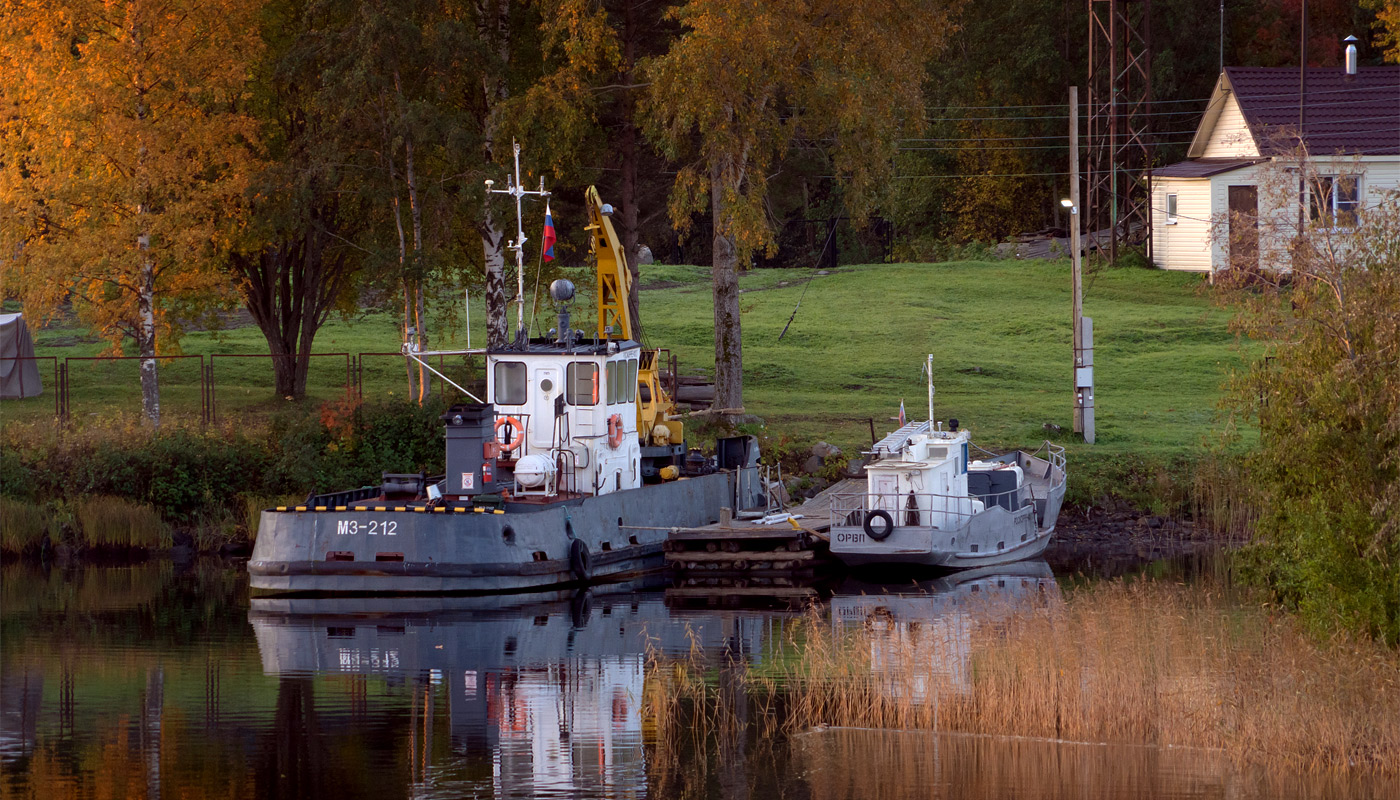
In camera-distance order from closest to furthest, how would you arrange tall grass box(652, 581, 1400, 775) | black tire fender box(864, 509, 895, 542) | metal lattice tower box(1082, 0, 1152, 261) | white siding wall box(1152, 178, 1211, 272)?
1. tall grass box(652, 581, 1400, 775)
2. black tire fender box(864, 509, 895, 542)
3. white siding wall box(1152, 178, 1211, 272)
4. metal lattice tower box(1082, 0, 1152, 261)

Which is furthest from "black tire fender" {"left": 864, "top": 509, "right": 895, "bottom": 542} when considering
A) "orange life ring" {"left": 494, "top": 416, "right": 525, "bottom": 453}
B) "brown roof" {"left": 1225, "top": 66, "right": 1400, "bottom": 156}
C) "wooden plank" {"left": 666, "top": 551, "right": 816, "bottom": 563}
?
"brown roof" {"left": 1225, "top": 66, "right": 1400, "bottom": 156}

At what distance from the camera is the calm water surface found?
1652cm

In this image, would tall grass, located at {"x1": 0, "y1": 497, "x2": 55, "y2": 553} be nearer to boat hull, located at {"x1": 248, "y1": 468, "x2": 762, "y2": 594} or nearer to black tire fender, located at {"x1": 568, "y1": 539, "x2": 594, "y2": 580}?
boat hull, located at {"x1": 248, "y1": 468, "x2": 762, "y2": 594}

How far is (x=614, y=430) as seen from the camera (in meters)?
31.8

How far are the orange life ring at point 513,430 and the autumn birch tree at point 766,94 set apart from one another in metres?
7.60

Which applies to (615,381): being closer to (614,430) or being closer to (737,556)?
(614,430)

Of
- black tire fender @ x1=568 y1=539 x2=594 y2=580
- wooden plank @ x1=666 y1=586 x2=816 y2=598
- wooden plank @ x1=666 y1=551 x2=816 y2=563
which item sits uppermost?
black tire fender @ x1=568 y1=539 x2=594 y2=580

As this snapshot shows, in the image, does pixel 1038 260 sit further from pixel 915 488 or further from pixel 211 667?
pixel 211 667

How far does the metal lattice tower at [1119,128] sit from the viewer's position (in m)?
57.8

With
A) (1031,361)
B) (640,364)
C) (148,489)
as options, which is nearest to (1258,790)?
(640,364)

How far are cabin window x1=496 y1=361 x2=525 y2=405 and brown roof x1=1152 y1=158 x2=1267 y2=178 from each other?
30357 mm

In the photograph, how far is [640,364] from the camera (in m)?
34.4

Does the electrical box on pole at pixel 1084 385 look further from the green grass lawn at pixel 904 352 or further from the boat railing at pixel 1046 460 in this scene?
the boat railing at pixel 1046 460

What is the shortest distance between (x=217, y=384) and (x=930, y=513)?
22153 mm
